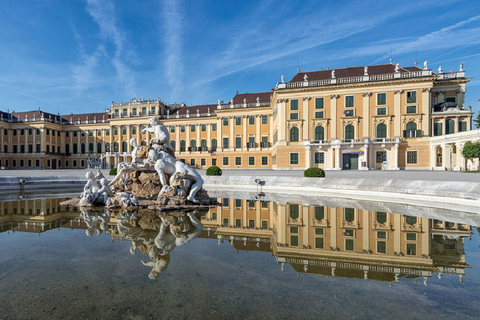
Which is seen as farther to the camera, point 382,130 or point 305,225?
point 382,130

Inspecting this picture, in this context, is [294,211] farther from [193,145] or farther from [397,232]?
[193,145]

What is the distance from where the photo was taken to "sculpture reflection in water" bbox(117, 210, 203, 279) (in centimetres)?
481

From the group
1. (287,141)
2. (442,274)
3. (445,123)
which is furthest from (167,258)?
(445,123)

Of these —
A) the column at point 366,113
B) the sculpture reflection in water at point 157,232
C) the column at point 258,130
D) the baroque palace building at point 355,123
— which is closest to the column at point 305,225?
the sculpture reflection in water at point 157,232

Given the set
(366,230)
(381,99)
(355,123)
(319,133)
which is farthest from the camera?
(319,133)

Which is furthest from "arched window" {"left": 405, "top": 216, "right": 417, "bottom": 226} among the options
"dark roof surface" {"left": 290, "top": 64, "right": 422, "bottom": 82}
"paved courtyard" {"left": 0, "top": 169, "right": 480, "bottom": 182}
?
"dark roof surface" {"left": 290, "top": 64, "right": 422, "bottom": 82}

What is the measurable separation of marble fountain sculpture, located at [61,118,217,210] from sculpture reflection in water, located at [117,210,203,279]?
104 cm

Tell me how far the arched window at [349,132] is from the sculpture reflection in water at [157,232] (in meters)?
34.9

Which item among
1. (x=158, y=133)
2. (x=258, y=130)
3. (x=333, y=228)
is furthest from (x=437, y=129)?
(x=158, y=133)

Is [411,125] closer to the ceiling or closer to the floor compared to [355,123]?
closer to the floor

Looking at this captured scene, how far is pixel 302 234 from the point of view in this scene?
6.48m

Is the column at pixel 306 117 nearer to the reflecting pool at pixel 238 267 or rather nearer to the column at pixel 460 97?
the column at pixel 460 97

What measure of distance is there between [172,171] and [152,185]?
115 centimetres

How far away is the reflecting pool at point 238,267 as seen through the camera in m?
3.21
